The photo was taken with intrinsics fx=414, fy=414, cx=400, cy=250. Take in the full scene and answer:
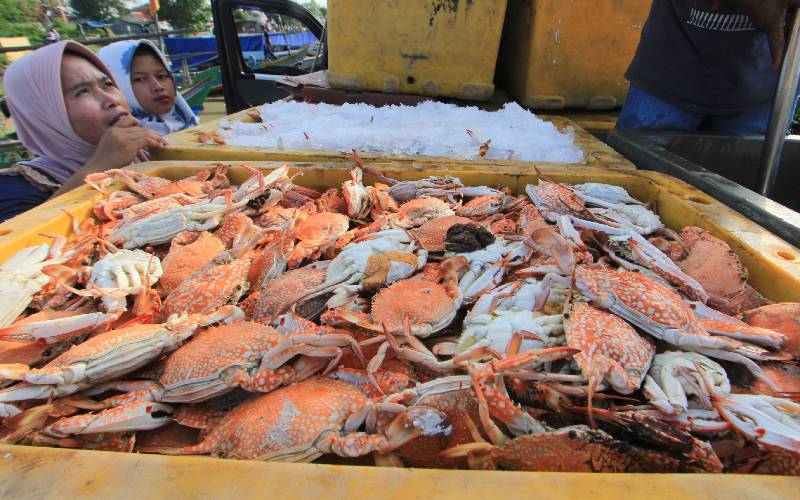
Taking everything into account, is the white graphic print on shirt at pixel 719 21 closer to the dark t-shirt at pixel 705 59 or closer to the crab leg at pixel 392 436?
the dark t-shirt at pixel 705 59

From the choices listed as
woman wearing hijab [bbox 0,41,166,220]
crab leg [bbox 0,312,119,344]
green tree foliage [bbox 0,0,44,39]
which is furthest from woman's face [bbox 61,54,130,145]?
green tree foliage [bbox 0,0,44,39]

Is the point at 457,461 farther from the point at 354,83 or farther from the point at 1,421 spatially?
the point at 354,83

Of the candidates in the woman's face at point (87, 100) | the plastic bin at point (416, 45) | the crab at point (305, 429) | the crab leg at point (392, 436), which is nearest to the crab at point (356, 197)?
the crab at point (305, 429)

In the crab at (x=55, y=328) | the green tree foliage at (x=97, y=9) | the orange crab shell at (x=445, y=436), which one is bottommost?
the orange crab shell at (x=445, y=436)

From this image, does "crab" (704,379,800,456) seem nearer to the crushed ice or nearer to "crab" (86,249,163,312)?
"crab" (86,249,163,312)

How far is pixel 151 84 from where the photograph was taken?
3938 mm

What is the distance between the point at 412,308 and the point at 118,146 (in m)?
2.43

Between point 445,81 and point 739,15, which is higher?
point 739,15

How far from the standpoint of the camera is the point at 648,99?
3219 millimetres

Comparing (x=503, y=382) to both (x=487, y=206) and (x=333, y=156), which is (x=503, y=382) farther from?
(x=333, y=156)

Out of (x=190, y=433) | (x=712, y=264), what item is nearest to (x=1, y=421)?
(x=190, y=433)

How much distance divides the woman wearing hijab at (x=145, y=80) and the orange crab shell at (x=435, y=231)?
3258 millimetres

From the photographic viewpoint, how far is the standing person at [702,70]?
2814mm

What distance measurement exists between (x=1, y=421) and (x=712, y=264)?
2.46 m
